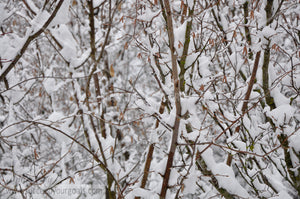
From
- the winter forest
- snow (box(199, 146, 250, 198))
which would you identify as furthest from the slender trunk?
snow (box(199, 146, 250, 198))

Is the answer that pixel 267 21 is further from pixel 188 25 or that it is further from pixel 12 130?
pixel 12 130

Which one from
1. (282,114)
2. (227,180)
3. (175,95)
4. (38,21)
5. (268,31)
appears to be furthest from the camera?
(282,114)

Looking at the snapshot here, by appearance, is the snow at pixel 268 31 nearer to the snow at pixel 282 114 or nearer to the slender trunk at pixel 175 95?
the snow at pixel 282 114

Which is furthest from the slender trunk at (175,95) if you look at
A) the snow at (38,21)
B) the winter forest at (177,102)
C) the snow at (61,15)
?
the snow at (38,21)

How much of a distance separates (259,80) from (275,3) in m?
0.77

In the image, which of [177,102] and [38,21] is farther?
[38,21]

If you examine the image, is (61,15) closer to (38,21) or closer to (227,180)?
(38,21)

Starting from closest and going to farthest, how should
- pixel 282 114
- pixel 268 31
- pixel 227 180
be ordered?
pixel 227 180 → pixel 268 31 → pixel 282 114

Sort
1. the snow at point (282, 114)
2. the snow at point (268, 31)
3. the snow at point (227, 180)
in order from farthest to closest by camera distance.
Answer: the snow at point (282, 114) → the snow at point (268, 31) → the snow at point (227, 180)

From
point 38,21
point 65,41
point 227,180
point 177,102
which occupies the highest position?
point 65,41

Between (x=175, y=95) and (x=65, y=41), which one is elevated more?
(x=65, y=41)

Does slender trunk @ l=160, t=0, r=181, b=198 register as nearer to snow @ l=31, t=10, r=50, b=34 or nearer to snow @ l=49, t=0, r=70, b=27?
snow @ l=49, t=0, r=70, b=27

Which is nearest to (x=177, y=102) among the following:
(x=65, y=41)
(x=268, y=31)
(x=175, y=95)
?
(x=175, y=95)

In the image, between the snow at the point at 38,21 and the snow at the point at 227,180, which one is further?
the snow at the point at 227,180
